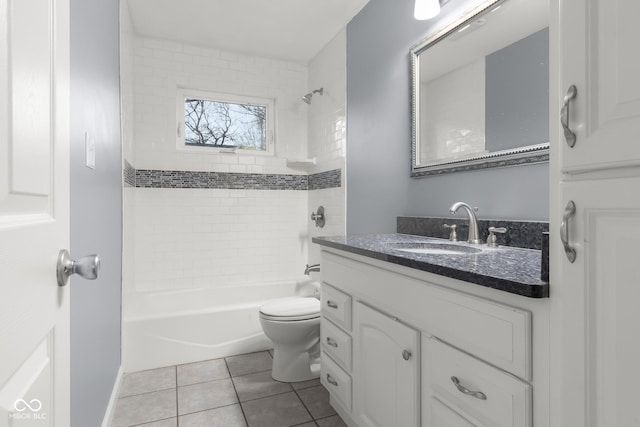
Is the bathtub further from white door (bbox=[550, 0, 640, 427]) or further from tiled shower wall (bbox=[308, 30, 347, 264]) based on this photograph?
white door (bbox=[550, 0, 640, 427])

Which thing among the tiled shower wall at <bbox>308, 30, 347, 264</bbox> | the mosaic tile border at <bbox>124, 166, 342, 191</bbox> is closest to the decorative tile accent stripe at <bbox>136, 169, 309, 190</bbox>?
the mosaic tile border at <bbox>124, 166, 342, 191</bbox>

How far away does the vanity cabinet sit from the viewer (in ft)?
2.63

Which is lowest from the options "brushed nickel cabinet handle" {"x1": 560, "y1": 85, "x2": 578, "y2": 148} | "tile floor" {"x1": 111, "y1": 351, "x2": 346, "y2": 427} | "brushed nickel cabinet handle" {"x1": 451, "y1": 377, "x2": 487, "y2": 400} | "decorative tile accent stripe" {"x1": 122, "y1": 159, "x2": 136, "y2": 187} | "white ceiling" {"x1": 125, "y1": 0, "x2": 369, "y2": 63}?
"tile floor" {"x1": 111, "y1": 351, "x2": 346, "y2": 427}

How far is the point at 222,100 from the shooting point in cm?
320

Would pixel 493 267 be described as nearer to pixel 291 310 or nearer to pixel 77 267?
pixel 77 267

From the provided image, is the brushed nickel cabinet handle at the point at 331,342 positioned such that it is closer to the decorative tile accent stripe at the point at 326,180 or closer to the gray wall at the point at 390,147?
the gray wall at the point at 390,147

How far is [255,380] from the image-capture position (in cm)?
213

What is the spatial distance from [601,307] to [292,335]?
1.67 meters

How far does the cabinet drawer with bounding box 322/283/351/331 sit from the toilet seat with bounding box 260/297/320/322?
11.4 inches

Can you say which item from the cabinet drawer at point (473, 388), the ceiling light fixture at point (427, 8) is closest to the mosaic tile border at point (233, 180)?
the ceiling light fixture at point (427, 8)

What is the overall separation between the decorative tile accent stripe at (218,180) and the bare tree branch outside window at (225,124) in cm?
30

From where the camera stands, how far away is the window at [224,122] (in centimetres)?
308

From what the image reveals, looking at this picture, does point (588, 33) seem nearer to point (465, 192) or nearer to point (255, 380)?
point (465, 192)

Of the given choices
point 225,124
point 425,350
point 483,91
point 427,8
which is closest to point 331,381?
point 425,350
